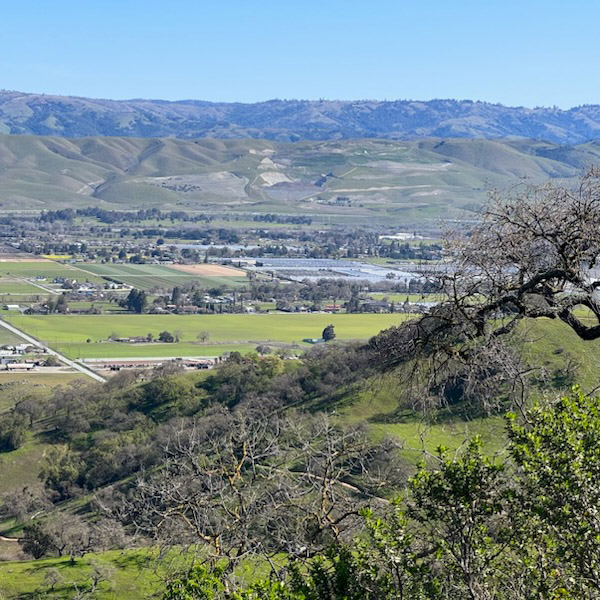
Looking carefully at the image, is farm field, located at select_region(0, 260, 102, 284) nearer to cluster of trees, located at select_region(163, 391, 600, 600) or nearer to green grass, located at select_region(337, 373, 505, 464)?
green grass, located at select_region(337, 373, 505, 464)

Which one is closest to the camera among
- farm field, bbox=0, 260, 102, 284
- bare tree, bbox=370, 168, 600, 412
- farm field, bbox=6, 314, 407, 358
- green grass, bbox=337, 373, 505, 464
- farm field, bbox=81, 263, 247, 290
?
bare tree, bbox=370, 168, 600, 412

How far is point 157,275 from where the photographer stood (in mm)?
119250

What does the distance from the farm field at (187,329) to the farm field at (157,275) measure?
19.5m

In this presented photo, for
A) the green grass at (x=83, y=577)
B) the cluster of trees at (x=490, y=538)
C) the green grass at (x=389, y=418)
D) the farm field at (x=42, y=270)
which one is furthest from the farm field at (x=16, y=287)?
the cluster of trees at (x=490, y=538)

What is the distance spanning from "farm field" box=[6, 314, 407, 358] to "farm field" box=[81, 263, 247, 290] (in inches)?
767

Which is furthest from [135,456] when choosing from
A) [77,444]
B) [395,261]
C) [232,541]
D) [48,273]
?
[395,261]

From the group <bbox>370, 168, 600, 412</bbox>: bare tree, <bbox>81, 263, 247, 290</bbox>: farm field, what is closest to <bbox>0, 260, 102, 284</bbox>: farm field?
<bbox>81, 263, 247, 290</bbox>: farm field

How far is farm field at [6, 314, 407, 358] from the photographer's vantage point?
7494 cm

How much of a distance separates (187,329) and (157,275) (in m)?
35.6

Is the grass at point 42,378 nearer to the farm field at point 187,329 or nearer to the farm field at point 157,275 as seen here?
the farm field at point 187,329

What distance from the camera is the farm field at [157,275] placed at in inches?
4429

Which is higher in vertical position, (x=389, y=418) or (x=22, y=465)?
(x=389, y=418)

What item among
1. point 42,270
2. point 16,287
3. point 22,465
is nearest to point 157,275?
point 42,270

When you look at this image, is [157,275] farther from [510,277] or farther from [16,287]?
[510,277]
